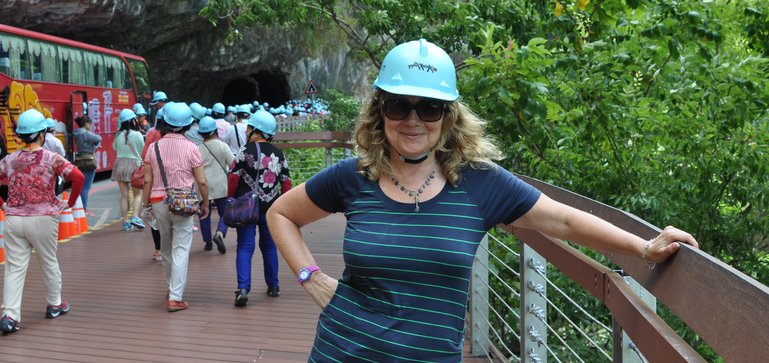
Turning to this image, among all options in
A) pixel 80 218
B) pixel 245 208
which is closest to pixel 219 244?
pixel 245 208

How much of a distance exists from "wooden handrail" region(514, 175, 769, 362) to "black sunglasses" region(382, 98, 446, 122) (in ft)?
2.10

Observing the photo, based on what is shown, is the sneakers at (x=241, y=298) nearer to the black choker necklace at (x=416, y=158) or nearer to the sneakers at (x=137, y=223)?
the black choker necklace at (x=416, y=158)

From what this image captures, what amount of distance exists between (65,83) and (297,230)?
1829cm

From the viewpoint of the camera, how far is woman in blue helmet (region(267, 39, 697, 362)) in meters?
2.45

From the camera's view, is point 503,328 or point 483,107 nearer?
point 503,328

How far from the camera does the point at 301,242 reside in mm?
2934

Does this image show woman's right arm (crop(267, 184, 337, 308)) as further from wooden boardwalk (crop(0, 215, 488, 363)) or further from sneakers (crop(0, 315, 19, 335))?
sneakers (crop(0, 315, 19, 335))

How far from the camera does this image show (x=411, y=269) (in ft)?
8.02

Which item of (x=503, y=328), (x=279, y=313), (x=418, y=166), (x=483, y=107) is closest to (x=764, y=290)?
(x=418, y=166)

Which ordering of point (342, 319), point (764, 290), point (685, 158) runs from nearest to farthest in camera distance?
point (764, 290) → point (342, 319) → point (685, 158)

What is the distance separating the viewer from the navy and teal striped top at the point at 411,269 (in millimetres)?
2447

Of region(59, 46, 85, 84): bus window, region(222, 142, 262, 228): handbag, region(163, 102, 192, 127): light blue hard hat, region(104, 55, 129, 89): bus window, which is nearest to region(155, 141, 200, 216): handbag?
region(222, 142, 262, 228): handbag

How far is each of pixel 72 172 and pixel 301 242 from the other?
169 inches

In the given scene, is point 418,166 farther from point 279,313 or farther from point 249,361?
point 279,313
